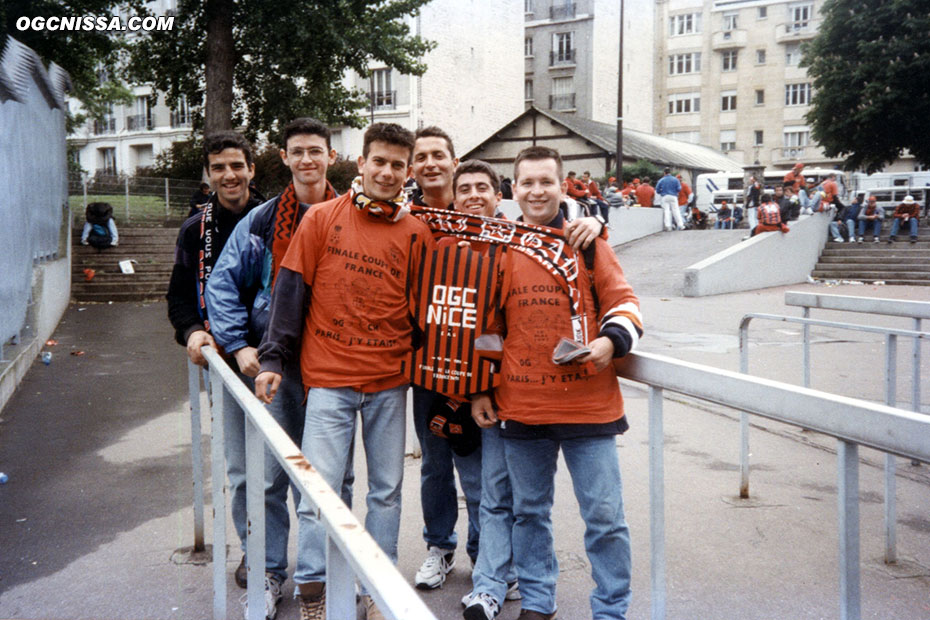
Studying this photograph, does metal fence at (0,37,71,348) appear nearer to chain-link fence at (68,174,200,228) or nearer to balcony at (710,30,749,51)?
chain-link fence at (68,174,200,228)

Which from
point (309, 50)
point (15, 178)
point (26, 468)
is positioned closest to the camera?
point (26, 468)

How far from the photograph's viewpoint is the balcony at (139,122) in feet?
146

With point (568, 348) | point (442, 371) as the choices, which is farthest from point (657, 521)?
point (442, 371)

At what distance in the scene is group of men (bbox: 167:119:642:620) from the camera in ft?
9.36

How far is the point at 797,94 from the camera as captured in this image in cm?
5791

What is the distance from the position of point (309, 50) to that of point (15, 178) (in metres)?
13.0

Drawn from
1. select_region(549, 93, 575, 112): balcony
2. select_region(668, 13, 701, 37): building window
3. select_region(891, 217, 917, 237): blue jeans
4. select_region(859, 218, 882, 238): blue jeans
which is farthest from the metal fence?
select_region(668, 13, 701, 37): building window

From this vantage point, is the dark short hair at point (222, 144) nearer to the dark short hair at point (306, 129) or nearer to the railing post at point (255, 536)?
the dark short hair at point (306, 129)

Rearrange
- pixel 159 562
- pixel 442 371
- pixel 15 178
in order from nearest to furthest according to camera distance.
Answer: pixel 442 371
pixel 159 562
pixel 15 178

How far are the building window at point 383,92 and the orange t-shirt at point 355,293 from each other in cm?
3727

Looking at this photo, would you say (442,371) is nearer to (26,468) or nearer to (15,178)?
(26,468)

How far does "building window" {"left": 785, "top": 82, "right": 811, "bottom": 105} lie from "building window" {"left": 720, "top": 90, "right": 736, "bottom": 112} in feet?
11.9

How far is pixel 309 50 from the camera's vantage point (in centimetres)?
1980

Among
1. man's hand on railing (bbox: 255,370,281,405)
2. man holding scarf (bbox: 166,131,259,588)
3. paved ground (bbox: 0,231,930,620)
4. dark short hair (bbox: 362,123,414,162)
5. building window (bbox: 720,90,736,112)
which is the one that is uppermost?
building window (bbox: 720,90,736,112)
